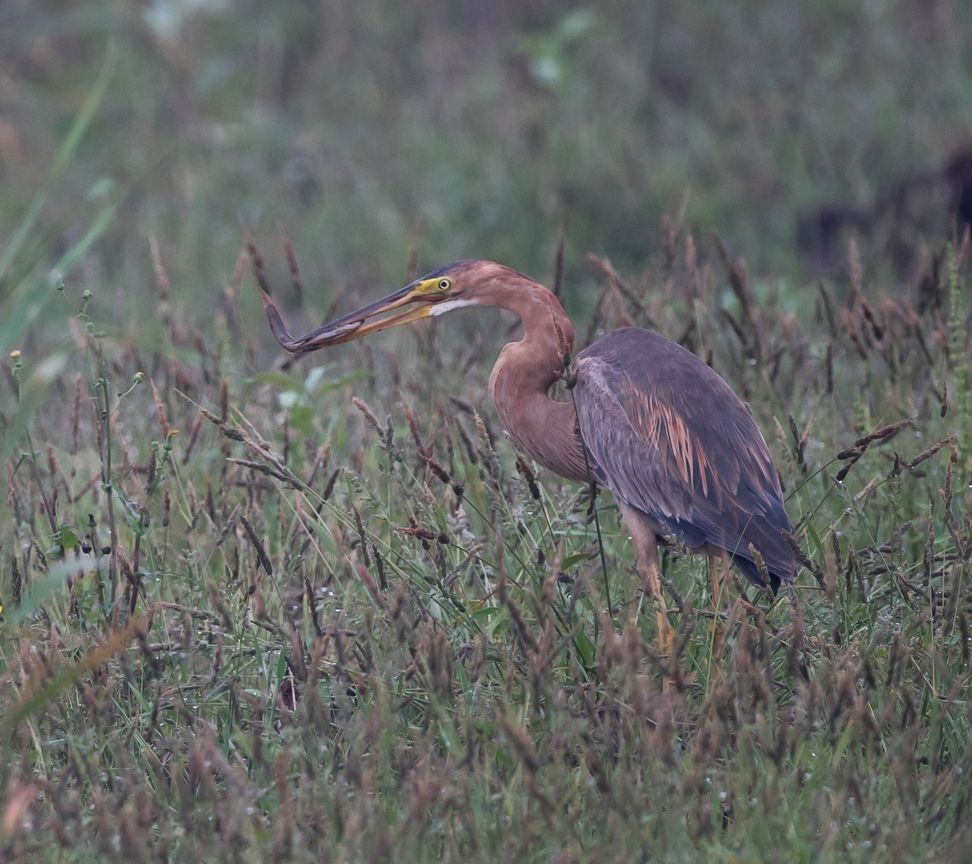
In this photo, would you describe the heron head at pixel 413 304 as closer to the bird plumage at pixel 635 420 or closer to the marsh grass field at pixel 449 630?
the bird plumage at pixel 635 420

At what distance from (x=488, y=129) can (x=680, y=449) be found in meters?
4.56

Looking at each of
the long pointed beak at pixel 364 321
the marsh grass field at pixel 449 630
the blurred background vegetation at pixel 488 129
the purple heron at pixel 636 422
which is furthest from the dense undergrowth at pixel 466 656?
the blurred background vegetation at pixel 488 129

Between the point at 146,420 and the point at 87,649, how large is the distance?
1.55m

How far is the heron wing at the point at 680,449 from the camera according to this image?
139 inches

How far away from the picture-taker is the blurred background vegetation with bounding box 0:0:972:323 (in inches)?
277

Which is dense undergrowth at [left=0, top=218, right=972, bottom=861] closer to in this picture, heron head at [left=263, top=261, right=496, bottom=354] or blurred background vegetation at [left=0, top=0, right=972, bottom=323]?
heron head at [left=263, top=261, right=496, bottom=354]

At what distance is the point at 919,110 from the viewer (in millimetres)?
7668

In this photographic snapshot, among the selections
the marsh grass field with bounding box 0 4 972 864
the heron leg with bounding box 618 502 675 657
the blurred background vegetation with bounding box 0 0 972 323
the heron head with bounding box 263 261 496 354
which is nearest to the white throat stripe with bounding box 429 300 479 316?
the heron head with bounding box 263 261 496 354

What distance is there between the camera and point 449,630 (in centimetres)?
332

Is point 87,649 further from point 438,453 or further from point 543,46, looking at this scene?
point 543,46

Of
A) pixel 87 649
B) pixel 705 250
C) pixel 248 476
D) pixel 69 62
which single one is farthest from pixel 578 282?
pixel 69 62

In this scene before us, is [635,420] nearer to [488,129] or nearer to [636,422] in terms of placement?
[636,422]

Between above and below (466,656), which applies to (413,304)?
above

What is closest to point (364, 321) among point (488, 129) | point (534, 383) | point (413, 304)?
point (413, 304)
